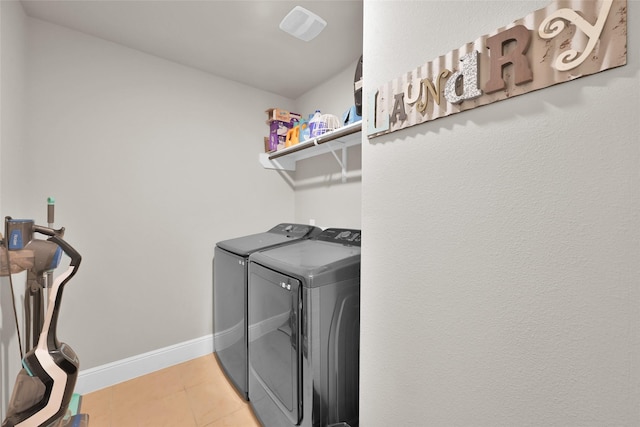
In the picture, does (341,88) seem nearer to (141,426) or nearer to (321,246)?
(321,246)

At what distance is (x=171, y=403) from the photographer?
1.76 m

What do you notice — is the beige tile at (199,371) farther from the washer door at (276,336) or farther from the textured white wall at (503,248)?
the textured white wall at (503,248)

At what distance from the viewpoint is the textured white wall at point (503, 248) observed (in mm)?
500

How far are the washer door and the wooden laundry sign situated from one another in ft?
3.09

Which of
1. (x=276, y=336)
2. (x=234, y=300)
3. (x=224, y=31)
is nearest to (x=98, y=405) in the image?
(x=234, y=300)

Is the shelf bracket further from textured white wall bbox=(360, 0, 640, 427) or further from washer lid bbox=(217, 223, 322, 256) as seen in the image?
textured white wall bbox=(360, 0, 640, 427)

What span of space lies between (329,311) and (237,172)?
69.8 inches

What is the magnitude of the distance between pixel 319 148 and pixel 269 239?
946 mm

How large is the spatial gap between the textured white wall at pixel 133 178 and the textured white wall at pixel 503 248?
1815mm

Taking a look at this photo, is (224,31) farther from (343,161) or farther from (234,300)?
(234,300)

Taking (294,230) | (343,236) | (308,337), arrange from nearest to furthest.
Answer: (308,337)
(343,236)
(294,230)

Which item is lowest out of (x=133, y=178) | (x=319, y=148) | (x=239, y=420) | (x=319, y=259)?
(x=239, y=420)

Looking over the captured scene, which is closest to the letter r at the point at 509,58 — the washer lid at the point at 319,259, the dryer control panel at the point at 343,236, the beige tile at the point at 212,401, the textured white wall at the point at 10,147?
the washer lid at the point at 319,259

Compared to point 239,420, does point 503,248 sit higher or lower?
higher
